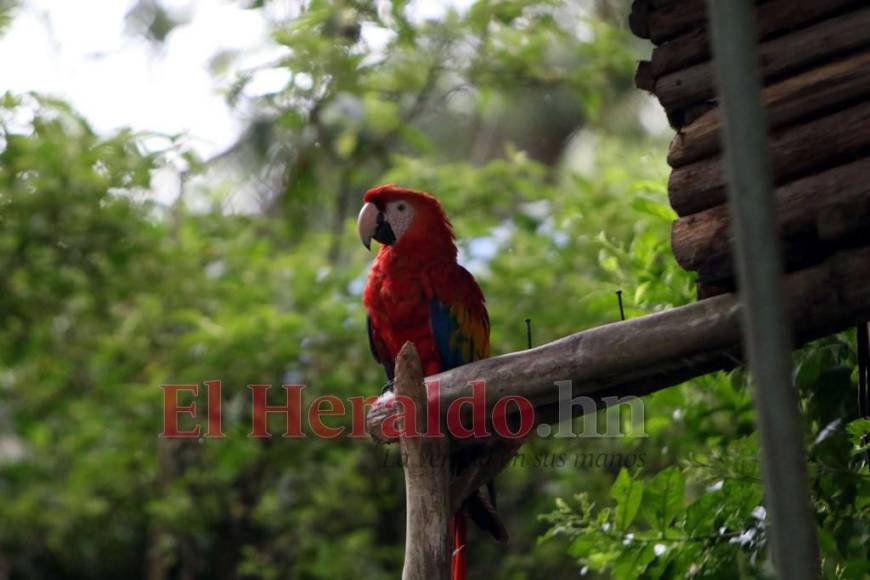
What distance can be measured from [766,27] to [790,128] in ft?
0.66

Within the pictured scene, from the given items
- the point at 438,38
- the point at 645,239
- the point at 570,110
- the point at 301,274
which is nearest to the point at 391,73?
→ the point at 438,38

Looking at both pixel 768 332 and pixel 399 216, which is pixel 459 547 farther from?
pixel 768 332

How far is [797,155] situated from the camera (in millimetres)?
1868

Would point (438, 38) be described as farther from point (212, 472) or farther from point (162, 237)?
point (212, 472)

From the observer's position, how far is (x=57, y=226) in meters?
4.04

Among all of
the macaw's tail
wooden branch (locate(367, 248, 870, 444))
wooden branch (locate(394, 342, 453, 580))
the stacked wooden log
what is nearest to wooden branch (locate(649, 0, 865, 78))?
the stacked wooden log

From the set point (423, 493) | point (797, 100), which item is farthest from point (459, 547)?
point (797, 100)

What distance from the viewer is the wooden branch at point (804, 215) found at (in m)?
1.78

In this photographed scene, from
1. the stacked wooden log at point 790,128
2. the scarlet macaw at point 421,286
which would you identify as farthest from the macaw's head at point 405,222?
the stacked wooden log at point 790,128

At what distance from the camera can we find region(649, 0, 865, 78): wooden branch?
1927 mm

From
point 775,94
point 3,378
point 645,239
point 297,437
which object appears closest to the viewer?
point 775,94

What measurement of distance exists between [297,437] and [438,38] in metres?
1.68

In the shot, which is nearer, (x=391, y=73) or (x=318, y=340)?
(x=318, y=340)

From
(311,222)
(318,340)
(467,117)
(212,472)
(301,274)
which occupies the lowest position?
(212,472)
